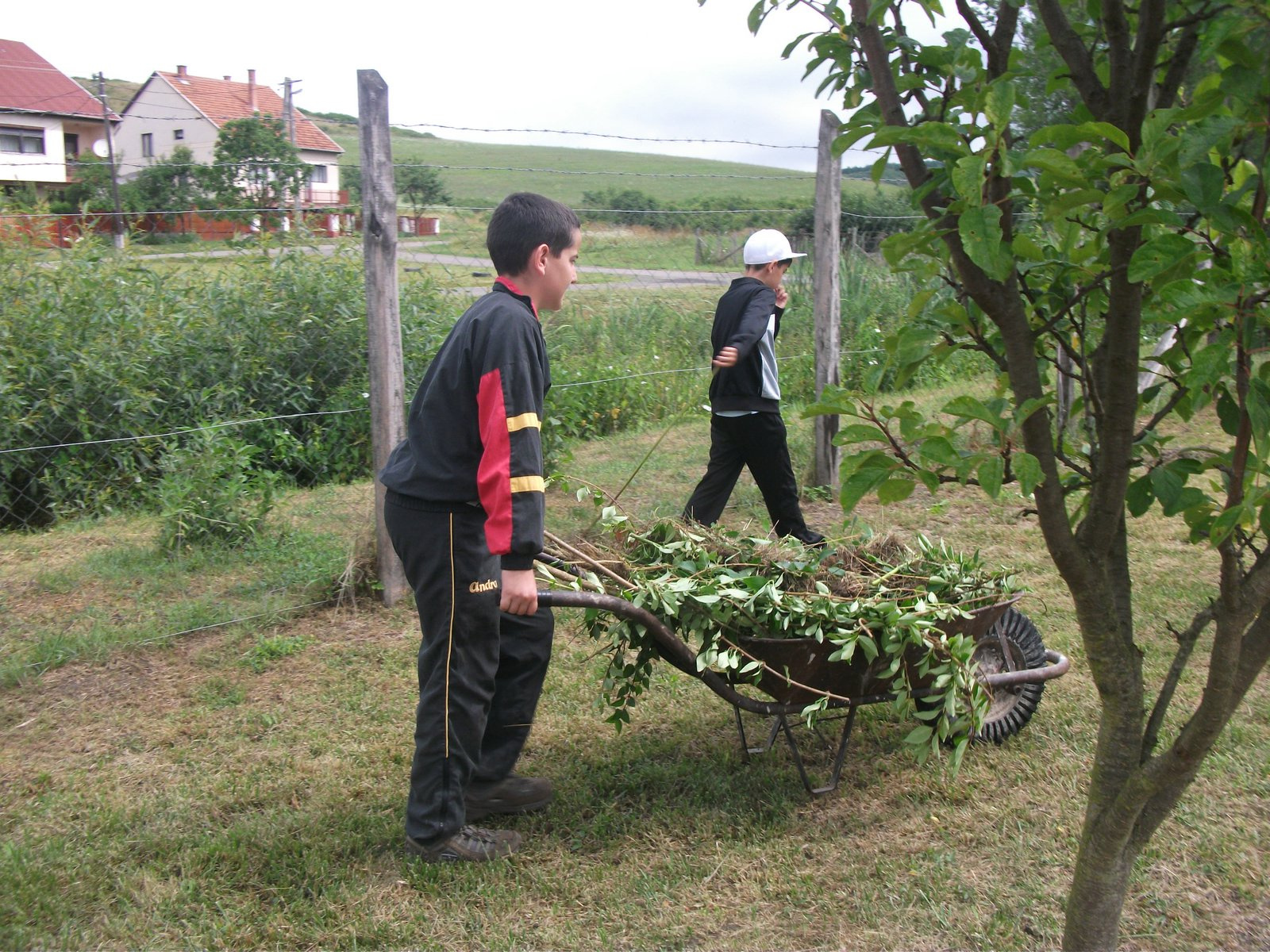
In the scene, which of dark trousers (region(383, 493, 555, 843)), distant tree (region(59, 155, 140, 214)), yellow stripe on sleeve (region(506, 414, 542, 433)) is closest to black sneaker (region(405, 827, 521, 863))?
dark trousers (region(383, 493, 555, 843))

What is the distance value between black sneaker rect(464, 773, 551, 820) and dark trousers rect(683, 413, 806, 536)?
265 cm

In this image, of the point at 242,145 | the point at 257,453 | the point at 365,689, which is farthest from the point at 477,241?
the point at 242,145

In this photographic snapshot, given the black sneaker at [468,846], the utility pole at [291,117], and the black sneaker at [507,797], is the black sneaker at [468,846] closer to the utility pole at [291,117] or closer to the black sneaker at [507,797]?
the black sneaker at [507,797]

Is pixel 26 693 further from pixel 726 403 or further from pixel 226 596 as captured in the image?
pixel 726 403

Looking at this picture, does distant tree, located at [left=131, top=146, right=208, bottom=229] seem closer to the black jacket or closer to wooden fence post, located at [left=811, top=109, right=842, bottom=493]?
wooden fence post, located at [left=811, top=109, right=842, bottom=493]

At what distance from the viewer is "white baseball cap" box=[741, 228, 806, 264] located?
20.1 ft

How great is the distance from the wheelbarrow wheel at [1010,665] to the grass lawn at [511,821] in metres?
0.09

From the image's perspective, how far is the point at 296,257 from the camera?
7.80 m

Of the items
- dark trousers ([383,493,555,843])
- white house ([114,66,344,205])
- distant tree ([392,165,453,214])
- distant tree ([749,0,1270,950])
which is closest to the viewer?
distant tree ([749,0,1270,950])

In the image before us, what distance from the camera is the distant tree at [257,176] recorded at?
9.46 metres

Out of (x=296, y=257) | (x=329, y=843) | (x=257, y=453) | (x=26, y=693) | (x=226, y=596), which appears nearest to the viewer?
(x=329, y=843)

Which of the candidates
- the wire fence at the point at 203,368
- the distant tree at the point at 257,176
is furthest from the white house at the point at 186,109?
the wire fence at the point at 203,368

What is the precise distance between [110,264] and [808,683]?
6359 mm

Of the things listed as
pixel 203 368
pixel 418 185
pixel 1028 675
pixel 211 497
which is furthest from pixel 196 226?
pixel 1028 675
